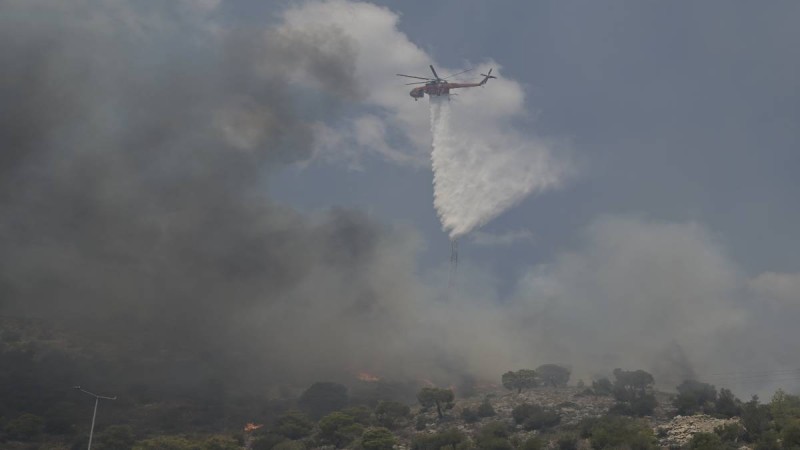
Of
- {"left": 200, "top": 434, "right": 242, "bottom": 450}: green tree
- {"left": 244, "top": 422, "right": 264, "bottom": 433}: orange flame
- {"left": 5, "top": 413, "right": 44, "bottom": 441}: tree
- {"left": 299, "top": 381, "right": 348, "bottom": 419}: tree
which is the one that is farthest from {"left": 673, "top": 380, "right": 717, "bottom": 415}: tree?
{"left": 5, "top": 413, "right": 44, "bottom": 441}: tree

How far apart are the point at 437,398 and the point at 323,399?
33.3 m

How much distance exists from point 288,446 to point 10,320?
12480cm

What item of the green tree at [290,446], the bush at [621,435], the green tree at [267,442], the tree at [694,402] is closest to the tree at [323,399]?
the green tree at [267,442]

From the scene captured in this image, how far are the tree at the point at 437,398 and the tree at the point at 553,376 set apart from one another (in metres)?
41.6

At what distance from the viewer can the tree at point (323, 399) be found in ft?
427

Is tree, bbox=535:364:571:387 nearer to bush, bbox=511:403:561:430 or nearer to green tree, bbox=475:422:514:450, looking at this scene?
bush, bbox=511:403:561:430

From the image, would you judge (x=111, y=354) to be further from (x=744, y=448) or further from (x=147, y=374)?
(x=744, y=448)

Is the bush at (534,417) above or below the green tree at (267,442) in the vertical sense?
above

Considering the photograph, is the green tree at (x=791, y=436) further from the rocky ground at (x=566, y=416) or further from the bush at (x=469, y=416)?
the bush at (x=469, y=416)

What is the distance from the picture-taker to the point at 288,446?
90.7 metres

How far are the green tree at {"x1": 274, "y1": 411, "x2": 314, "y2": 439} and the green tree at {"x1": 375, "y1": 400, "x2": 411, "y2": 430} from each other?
1179 centimetres

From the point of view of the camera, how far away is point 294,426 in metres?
103

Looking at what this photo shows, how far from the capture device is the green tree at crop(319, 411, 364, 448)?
94.4m

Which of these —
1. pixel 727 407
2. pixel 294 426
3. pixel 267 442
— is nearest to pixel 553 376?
pixel 727 407
